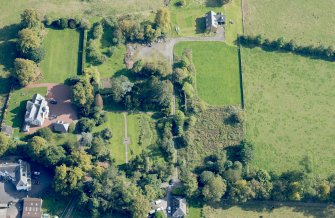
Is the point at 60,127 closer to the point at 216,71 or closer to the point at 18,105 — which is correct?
the point at 18,105

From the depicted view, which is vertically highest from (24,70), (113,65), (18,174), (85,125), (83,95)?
(113,65)

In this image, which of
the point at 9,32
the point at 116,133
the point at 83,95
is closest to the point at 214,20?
the point at 116,133

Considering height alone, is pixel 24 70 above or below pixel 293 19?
below

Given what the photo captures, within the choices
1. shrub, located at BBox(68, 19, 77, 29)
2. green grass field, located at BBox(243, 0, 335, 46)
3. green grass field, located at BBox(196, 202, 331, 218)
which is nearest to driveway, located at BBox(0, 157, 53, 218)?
green grass field, located at BBox(196, 202, 331, 218)

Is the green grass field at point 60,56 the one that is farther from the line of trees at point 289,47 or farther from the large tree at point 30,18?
the line of trees at point 289,47

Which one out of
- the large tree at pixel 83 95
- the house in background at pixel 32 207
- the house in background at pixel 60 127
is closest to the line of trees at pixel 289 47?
the large tree at pixel 83 95

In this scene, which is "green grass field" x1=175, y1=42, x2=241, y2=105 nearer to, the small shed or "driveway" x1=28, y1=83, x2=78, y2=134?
"driveway" x1=28, y1=83, x2=78, y2=134
